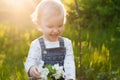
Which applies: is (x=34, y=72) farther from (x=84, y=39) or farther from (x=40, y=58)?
A: (x=84, y=39)

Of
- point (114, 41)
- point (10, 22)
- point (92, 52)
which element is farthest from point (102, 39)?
point (10, 22)

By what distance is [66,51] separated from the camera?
3689 mm

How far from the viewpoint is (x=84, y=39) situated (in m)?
7.07

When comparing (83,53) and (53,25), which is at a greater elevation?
(53,25)

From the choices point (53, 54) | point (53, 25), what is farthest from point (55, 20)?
point (53, 54)

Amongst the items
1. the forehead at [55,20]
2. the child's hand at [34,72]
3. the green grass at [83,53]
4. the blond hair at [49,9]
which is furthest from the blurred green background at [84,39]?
the child's hand at [34,72]

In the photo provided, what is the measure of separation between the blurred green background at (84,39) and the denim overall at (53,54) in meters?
1.04

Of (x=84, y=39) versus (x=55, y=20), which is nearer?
(x=55, y=20)

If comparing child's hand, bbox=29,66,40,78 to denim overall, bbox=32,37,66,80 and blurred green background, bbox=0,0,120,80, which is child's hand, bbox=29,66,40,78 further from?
blurred green background, bbox=0,0,120,80

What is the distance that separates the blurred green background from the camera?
543 centimetres

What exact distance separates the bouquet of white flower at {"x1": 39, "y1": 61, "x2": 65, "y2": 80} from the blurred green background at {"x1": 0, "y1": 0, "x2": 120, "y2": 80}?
128cm

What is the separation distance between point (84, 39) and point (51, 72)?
3.67 metres

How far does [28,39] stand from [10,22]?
228 centimetres

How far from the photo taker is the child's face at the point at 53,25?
3530 mm
